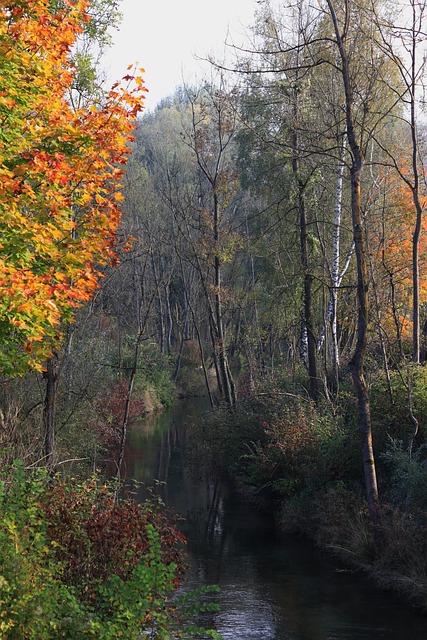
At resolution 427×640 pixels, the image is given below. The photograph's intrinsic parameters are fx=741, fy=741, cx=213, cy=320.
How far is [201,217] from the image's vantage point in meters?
25.7

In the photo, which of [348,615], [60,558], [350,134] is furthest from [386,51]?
[60,558]

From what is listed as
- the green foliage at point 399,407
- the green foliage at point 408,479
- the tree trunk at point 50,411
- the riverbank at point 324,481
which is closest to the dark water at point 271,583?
the riverbank at point 324,481

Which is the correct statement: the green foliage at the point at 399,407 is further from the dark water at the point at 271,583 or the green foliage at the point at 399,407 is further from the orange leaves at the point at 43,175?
the orange leaves at the point at 43,175

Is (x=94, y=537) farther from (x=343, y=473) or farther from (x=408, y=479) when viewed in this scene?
(x=343, y=473)

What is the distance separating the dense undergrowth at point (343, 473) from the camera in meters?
12.0

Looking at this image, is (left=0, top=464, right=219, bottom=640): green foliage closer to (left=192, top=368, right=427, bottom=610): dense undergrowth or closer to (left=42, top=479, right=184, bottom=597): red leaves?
(left=42, top=479, right=184, bottom=597): red leaves

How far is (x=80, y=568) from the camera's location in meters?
7.31

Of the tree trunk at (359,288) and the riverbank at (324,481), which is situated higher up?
the tree trunk at (359,288)

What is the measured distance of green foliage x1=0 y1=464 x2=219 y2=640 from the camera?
5.73 metres

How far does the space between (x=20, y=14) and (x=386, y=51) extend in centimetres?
826

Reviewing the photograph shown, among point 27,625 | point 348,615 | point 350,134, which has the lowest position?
point 348,615

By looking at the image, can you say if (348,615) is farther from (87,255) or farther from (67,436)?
(67,436)

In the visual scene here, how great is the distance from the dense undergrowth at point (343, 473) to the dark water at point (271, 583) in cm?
42

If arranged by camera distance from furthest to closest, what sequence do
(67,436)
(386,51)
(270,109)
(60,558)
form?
(270,109) < (67,436) < (386,51) < (60,558)
